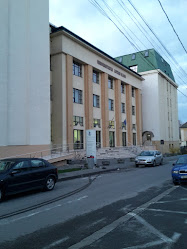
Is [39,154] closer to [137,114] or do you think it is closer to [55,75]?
[55,75]

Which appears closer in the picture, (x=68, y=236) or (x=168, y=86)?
(x=68, y=236)

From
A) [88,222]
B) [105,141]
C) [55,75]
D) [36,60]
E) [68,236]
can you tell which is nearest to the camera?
[68,236]

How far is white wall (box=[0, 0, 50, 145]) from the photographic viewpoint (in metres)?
19.8

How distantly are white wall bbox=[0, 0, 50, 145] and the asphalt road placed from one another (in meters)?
11.5

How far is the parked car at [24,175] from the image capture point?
30.5 feet

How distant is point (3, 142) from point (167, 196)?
13644 millimetres

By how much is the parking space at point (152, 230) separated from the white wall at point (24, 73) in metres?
14.8

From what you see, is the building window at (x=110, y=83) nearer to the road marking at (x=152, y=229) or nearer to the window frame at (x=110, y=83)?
the window frame at (x=110, y=83)

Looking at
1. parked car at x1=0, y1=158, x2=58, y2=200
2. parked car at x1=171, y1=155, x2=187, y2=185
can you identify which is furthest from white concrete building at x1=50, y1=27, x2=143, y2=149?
parked car at x1=171, y1=155, x2=187, y2=185

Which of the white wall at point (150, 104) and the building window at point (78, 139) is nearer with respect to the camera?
the building window at point (78, 139)

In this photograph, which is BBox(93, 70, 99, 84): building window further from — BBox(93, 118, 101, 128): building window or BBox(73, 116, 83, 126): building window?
BBox(73, 116, 83, 126): building window

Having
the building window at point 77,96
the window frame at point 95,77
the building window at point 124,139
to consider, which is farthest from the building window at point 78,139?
the building window at point 124,139

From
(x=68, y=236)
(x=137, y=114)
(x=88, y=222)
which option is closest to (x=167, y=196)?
(x=88, y=222)

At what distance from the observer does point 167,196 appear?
934cm
